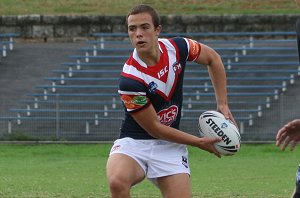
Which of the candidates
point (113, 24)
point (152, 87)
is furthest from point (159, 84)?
point (113, 24)

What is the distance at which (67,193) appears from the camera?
13789 mm

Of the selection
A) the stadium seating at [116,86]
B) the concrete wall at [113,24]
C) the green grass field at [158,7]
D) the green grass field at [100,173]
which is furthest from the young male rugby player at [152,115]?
the green grass field at [158,7]

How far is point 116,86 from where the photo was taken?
27.8 meters

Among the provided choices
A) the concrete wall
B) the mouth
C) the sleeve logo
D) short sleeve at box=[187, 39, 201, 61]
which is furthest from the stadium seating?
the mouth

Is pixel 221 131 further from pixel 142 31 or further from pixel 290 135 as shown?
pixel 290 135

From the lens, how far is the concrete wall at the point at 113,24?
32125mm

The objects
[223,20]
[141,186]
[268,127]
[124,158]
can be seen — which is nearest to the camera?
[124,158]

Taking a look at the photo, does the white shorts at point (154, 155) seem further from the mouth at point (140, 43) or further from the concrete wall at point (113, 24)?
the concrete wall at point (113, 24)

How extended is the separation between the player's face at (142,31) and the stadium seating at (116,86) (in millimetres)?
15641

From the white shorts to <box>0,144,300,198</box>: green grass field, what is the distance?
458cm

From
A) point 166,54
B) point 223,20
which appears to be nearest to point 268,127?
point 223,20

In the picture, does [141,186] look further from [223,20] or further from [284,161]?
[223,20]

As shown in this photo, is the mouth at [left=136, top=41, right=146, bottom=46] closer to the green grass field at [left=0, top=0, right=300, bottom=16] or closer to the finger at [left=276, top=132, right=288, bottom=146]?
the finger at [left=276, top=132, right=288, bottom=146]

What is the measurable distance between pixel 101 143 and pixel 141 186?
9491mm
